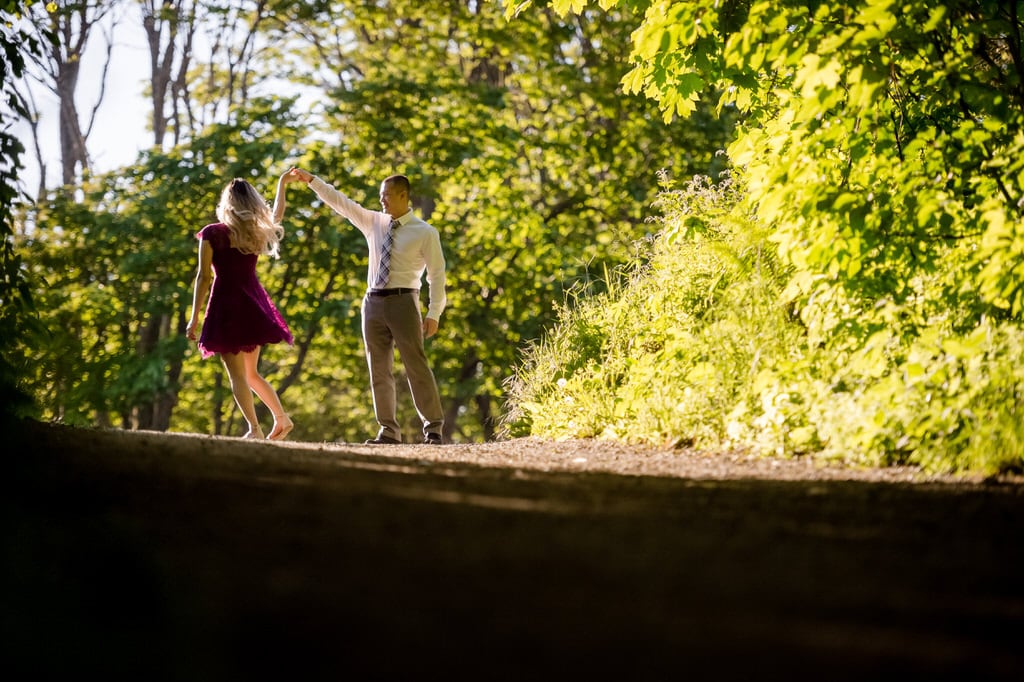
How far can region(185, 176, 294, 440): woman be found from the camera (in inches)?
311

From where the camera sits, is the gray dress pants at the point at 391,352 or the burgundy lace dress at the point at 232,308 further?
the gray dress pants at the point at 391,352

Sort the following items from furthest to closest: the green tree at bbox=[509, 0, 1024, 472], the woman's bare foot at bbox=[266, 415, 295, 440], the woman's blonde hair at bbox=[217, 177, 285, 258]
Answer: the woman's bare foot at bbox=[266, 415, 295, 440]
the woman's blonde hair at bbox=[217, 177, 285, 258]
the green tree at bbox=[509, 0, 1024, 472]

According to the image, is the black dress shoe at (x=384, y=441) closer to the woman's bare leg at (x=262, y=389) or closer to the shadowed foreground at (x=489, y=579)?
the woman's bare leg at (x=262, y=389)

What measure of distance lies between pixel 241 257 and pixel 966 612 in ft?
22.5

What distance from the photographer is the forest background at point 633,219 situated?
4746mm

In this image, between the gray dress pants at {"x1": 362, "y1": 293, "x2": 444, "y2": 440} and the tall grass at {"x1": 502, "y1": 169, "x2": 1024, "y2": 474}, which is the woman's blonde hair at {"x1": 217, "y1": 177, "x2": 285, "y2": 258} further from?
the tall grass at {"x1": 502, "y1": 169, "x2": 1024, "y2": 474}

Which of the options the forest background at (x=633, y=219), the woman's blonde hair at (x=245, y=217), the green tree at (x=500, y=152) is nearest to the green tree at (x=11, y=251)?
the forest background at (x=633, y=219)

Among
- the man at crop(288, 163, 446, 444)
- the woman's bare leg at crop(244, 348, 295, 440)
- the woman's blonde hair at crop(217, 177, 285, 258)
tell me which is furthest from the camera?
the man at crop(288, 163, 446, 444)

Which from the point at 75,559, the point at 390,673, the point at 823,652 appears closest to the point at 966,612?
the point at 823,652

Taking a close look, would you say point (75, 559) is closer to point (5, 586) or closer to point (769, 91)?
point (5, 586)

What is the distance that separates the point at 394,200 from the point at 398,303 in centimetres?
92

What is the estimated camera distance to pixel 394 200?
28.5 ft

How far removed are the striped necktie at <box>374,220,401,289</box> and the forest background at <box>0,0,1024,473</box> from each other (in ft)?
4.71

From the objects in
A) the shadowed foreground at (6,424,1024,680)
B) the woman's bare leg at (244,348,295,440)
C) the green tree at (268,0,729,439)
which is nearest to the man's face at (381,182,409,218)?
the woman's bare leg at (244,348,295,440)
